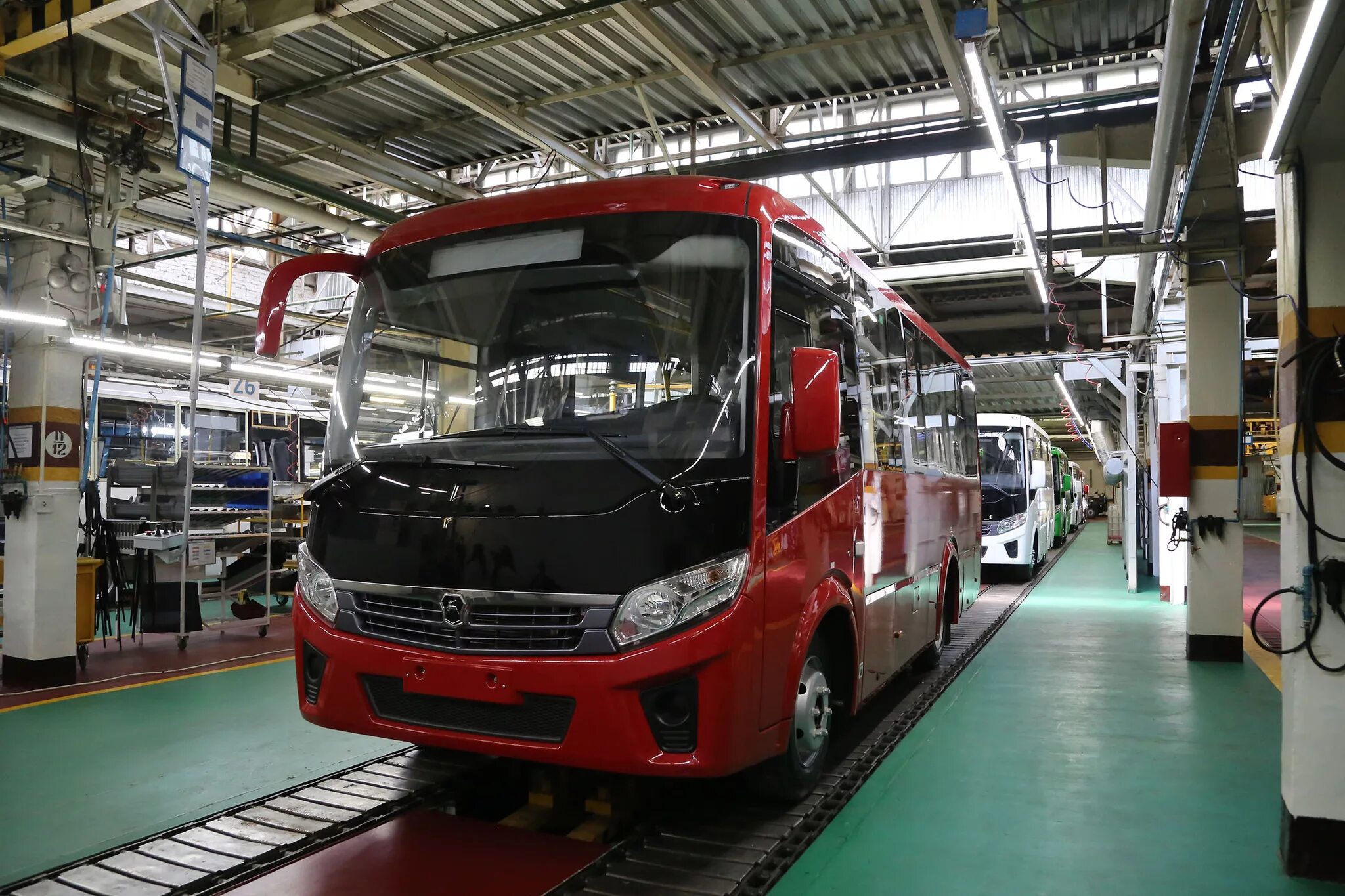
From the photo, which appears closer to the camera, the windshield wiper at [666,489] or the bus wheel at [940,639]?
the windshield wiper at [666,489]

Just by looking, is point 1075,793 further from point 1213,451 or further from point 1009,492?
point 1009,492

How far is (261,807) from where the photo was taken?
13.4 ft

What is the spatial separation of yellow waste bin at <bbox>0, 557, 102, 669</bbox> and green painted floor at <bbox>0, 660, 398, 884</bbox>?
4.55 ft

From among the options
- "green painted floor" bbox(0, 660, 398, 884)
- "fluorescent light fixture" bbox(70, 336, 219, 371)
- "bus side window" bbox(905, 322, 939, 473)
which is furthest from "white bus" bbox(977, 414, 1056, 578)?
"fluorescent light fixture" bbox(70, 336, 219, 371)

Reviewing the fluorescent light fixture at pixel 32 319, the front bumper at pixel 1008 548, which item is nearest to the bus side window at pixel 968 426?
the front bumper at pixel 1008 548

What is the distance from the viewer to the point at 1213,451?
7734 millimetres

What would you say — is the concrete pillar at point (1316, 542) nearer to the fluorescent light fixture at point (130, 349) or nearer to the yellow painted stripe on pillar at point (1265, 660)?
the yellow painted stripe on pillar at point (1265, 660)

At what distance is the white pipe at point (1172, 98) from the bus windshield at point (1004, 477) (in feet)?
23.3

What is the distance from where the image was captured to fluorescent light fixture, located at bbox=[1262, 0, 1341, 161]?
249 centimetres

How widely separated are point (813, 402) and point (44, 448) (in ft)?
21.5

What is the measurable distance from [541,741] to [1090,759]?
3315 millimetres

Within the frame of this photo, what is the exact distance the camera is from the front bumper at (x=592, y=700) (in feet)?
10.3

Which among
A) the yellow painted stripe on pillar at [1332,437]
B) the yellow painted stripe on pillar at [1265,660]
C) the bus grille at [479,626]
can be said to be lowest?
the yellow painted stripe on pillar at [1265,660]

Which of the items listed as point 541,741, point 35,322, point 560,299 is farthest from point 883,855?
point 35,322
